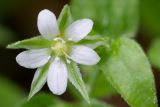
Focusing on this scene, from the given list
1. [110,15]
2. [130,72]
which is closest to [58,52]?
[130,72]

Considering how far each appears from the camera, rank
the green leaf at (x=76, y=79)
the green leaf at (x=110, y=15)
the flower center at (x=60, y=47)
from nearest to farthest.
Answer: the green leaf at (x=76, y=79) → the flower center at (x=60, y=47) → the green leaf at (x=110, y=15)

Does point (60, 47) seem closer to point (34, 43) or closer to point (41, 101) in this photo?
point (34, 43)

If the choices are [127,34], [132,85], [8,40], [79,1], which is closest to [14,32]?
[8,40]

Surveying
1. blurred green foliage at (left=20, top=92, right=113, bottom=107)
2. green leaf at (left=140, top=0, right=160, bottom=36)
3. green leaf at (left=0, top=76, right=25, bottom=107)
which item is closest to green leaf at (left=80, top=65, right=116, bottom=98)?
blurred green foliage at (left=20, top=92, right=113, bottom=107)

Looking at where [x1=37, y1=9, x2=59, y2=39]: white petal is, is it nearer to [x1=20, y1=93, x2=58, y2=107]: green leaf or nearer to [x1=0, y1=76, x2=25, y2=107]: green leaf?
[x1=20, y1=93, x2=58, y2=107]: green leaf

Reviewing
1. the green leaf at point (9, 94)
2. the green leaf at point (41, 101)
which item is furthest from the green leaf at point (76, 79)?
the green leaf at point (9, 94)

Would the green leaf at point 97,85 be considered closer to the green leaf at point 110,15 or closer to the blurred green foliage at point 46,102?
the blurred green foliage at point 46,102
